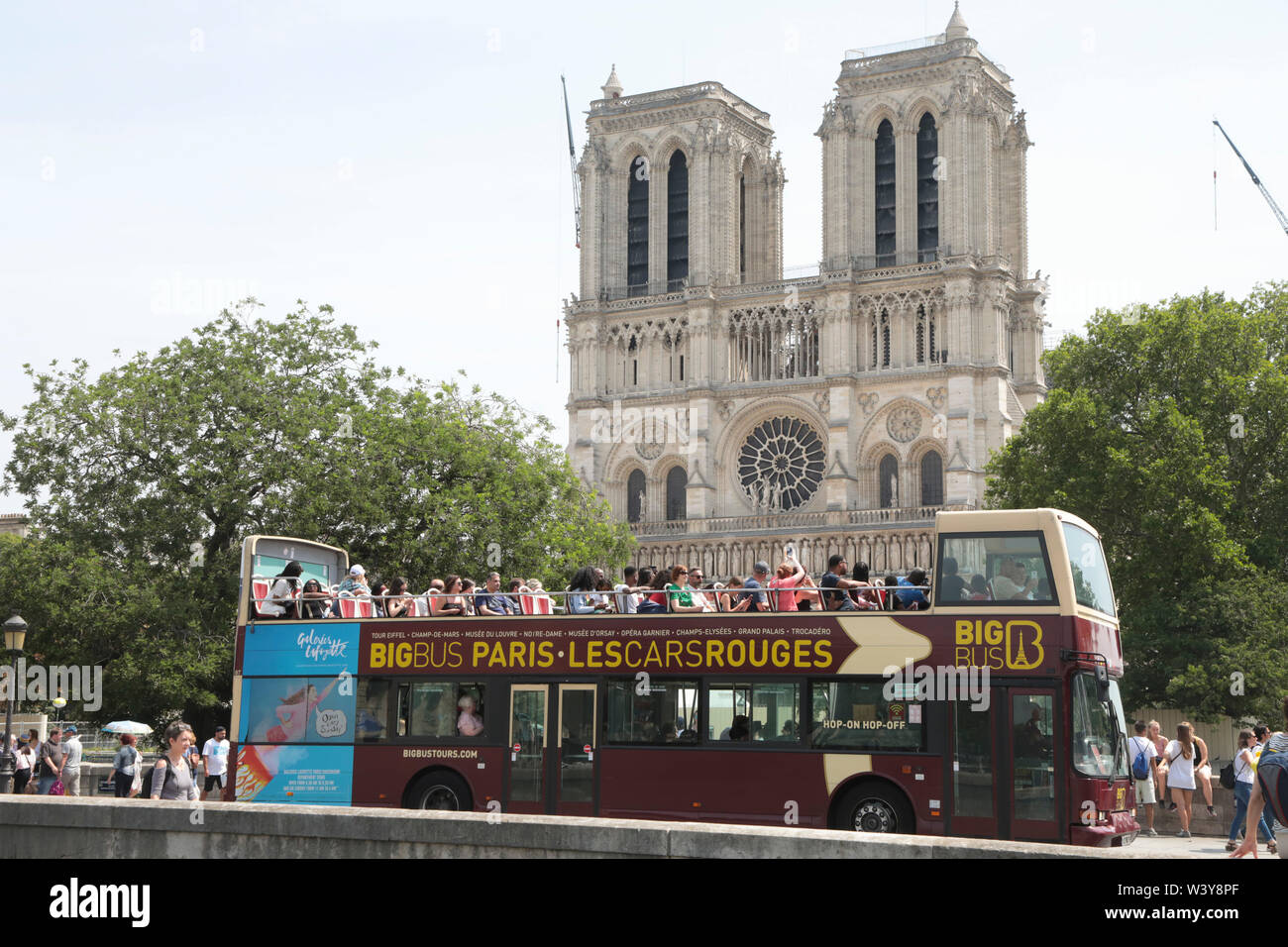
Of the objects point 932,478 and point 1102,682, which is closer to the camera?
point 1102,682

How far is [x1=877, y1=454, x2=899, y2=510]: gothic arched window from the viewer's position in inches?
2576

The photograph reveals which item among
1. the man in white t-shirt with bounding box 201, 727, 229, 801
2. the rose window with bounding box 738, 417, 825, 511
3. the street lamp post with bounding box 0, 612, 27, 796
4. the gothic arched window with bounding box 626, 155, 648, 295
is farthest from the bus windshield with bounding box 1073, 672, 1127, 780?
the gothic arched window with bounding box 626, 155, 648, 295

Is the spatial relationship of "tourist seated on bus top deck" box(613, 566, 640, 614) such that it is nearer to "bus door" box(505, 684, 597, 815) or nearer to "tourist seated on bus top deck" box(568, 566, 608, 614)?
"tourist seated on bus top deck" box(568, 566, 608, 614)

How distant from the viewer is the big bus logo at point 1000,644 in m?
16.4

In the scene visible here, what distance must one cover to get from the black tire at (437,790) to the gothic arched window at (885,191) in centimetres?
5136

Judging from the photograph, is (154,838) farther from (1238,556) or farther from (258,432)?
(1238,556)

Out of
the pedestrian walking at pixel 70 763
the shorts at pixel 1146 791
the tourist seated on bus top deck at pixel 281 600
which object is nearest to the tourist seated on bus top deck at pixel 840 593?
the tourist seated on bus top deck at pixel 281 600

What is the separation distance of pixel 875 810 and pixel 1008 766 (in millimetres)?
1501

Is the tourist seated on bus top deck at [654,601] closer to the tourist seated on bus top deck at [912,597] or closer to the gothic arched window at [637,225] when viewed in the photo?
the tourist seated on bus top deck at [912,597]

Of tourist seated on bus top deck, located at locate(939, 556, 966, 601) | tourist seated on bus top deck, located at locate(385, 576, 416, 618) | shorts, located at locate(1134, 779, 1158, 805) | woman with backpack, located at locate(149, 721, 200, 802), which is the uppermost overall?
tourist seated on bus top deck, located at locate(939, 556, 966, 601)

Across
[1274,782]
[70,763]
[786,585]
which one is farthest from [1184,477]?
[1274,782]

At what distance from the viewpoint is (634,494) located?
71.1 meters

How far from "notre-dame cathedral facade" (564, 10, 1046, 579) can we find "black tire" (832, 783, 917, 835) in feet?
148

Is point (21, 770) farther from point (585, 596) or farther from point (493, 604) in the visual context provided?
point (585, 596)
